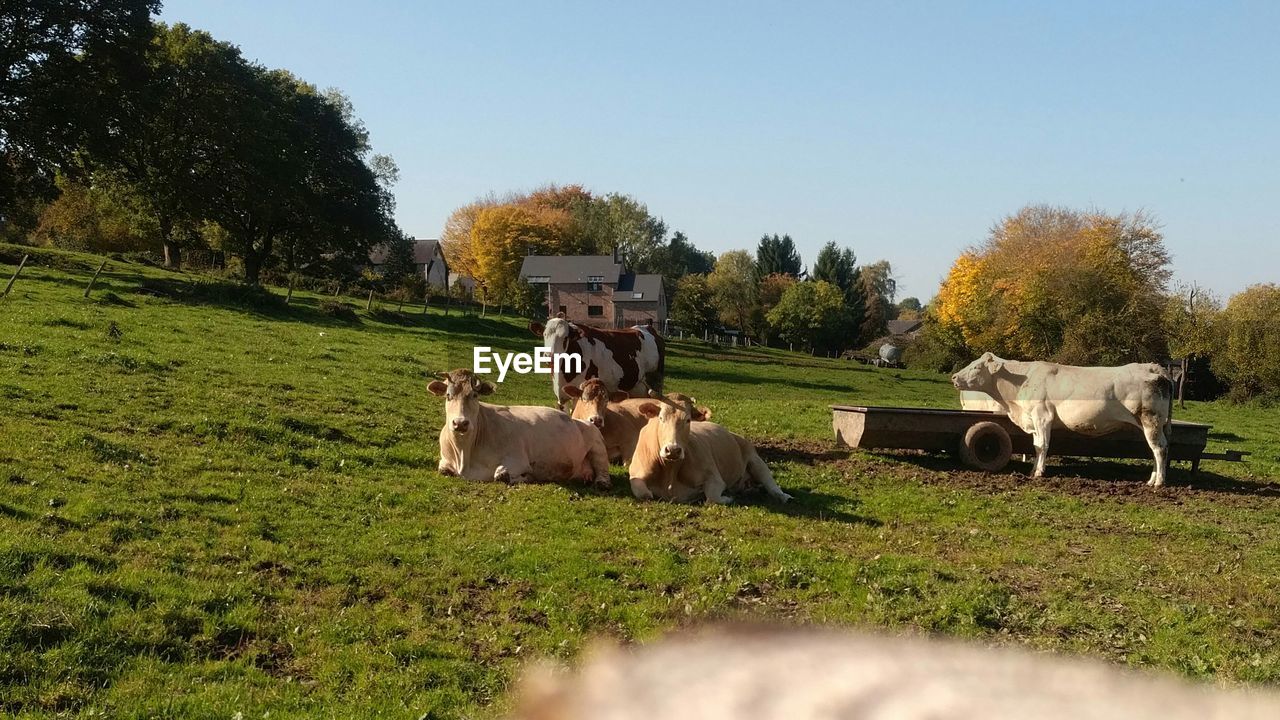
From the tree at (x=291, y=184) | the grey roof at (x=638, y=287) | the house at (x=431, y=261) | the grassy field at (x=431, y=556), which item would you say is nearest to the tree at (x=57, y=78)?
the tree at (x=291, y=184)

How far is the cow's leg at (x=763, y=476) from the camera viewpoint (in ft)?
39.1

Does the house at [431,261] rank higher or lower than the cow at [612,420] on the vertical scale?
higher

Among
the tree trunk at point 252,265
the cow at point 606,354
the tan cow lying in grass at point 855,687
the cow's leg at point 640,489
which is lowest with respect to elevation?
the cow's leg at point 640,489

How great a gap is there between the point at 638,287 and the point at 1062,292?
4626 centimetres

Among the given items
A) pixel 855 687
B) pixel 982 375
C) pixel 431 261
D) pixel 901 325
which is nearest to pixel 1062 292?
pixel 982 375

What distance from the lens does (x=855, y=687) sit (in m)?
1.30

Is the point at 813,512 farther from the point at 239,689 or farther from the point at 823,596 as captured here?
the point at 239,689

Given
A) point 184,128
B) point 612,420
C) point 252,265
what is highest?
point 184,128

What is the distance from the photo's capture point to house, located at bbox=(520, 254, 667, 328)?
85562mm

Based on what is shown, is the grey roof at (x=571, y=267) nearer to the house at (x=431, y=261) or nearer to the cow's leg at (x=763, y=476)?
the house at (x=431, y=261)

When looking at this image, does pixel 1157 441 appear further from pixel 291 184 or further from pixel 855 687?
pixel 291 184

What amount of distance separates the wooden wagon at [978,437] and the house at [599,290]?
226ft

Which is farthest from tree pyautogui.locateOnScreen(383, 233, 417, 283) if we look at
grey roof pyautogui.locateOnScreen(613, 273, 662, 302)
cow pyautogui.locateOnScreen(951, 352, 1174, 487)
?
cow pyautogui.locateOnScreen(951, 352, 1174, 487)

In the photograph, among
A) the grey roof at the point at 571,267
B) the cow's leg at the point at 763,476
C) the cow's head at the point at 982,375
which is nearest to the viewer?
the cow's leg at the point at 763,476
